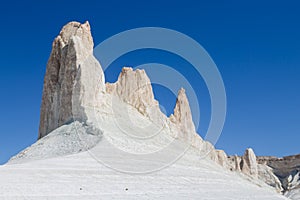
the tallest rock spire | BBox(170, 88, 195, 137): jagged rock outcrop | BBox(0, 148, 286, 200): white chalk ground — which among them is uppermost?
BBox(170, 88, 195, 137): jagged rock outcrop

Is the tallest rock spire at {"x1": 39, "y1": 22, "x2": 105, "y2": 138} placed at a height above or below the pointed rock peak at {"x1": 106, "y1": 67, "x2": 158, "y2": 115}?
below

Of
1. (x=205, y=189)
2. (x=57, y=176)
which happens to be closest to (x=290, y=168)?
(x=205, y=189)

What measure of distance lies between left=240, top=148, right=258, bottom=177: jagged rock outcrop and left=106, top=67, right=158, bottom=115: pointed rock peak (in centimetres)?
3443

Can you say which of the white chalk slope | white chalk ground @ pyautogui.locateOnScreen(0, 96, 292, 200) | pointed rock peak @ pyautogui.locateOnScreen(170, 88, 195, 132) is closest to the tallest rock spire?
white chalk ground @ pyautogui.locateOnScreen(0, 96, 292, 200)

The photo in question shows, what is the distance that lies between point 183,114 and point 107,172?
42929 millimetres

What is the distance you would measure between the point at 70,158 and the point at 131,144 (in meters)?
6.81

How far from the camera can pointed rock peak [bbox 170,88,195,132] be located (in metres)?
61.8

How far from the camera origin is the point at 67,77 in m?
36.2

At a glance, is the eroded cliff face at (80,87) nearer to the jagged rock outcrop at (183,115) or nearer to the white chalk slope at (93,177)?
the jagged rock outcrop at (183,115)

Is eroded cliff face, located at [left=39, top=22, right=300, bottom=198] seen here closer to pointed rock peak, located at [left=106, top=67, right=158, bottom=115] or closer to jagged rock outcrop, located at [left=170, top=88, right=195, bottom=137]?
pointed rock peak, located at [left=106, top=67, right=158, bottom=115]

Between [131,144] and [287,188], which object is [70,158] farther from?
[287,188]

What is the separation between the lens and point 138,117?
42.4m

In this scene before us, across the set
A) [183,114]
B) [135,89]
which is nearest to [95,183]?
[135,89]

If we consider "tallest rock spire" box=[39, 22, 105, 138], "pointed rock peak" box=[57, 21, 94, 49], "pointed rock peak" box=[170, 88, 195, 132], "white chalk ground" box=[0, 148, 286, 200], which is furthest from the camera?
"pointed rock peak" box=[170, 88, 195, 132]
